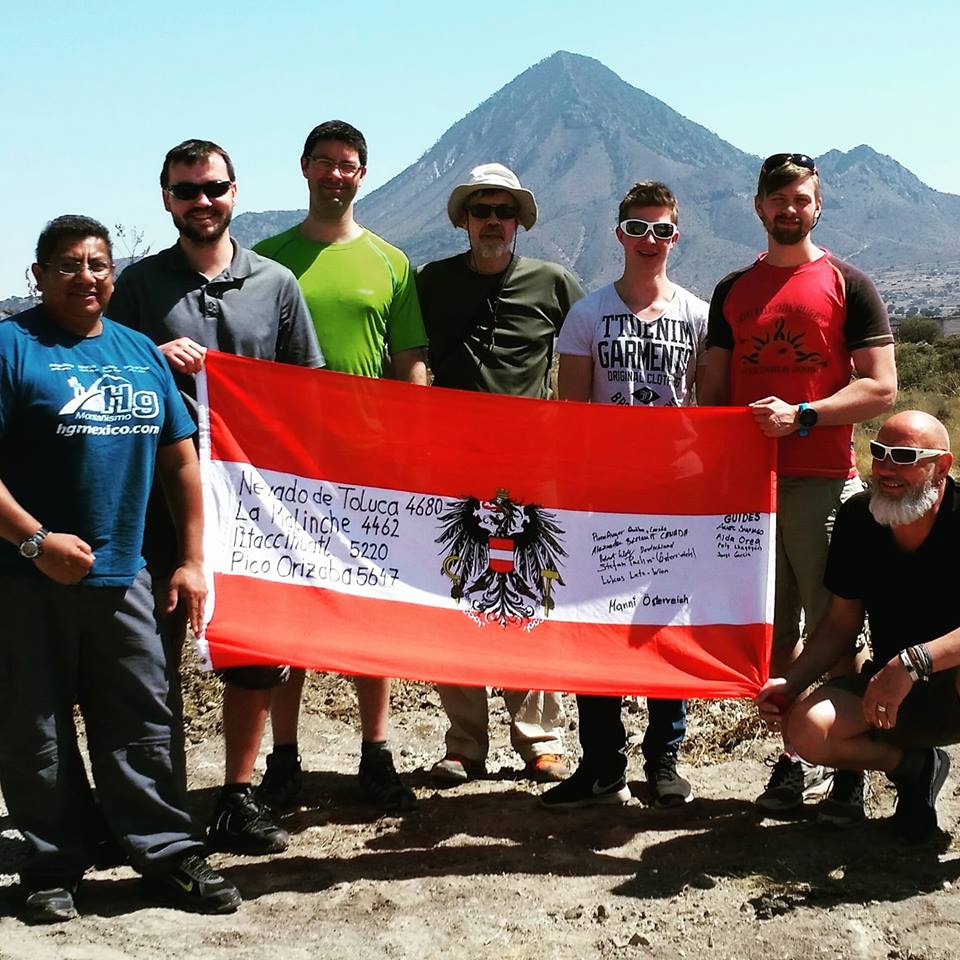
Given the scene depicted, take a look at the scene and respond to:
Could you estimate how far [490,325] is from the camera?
6.21 metres

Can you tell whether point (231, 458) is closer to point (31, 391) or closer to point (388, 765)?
point (31, 391)

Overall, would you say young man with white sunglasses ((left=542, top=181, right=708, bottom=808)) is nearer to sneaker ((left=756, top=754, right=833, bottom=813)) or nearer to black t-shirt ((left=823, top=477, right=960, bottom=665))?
sneaker ((left=756, top=754, right=833, bottom=813))

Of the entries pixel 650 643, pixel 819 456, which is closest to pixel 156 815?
pixel 650 643

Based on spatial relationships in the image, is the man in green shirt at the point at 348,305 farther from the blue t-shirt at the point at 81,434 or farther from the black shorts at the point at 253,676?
the blue t-shirt at the point at 81,434

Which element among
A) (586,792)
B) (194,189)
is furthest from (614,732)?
(194,189)

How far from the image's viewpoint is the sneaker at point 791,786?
5715 mm

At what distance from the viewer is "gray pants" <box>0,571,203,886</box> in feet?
15.0

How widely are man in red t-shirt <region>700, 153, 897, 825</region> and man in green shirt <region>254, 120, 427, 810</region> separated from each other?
4.95ft

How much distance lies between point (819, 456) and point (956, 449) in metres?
14.6

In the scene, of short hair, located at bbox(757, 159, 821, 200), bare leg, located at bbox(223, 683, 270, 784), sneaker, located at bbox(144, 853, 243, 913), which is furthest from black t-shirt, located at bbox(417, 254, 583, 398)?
sneaker, located at bbox(144, 853, 243, 913)

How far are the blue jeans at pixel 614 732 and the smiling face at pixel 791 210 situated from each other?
2.22m

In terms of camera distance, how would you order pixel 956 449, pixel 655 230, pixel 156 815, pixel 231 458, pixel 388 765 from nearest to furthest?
1. pixel 156 815
2. pixel 231 458
3. pixel 655 230
4. pixel 388 765
5. pixel 956 449

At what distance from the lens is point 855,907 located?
4.66 metres

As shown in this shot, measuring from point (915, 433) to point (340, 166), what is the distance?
2.92 m
